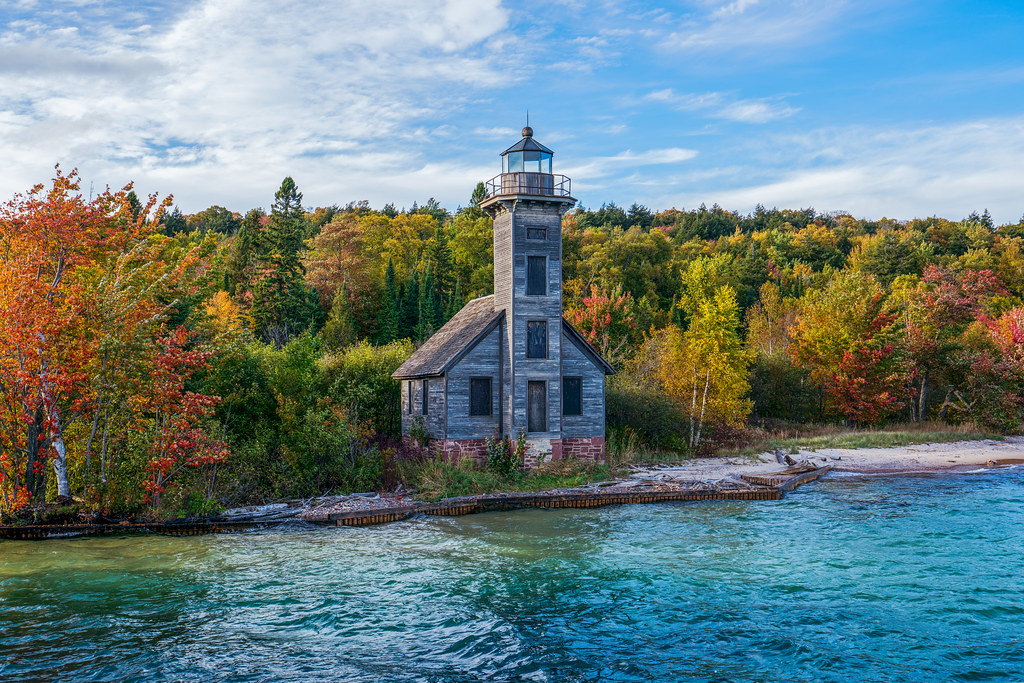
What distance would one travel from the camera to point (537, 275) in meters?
25.7

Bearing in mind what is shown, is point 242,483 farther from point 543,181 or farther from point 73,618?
point 543,181

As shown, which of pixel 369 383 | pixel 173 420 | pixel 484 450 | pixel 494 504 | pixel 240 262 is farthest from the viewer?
pixel 240 262

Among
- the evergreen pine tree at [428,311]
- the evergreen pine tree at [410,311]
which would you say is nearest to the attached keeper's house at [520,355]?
the evergreen pine tree at [428,311]

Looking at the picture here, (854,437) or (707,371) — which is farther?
(854,437)

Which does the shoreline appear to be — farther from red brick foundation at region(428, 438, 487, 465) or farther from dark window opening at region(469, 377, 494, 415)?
dark window opening at region(469, 377, 494, 415)

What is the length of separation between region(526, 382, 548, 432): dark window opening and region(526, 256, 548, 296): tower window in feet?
10.6

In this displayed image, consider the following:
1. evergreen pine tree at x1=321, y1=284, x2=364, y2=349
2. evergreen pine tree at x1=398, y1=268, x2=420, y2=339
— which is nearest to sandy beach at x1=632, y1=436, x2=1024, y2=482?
evergreen pine tree at x1=321, y1=284, x2=364, y2=349

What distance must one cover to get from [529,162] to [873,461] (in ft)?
60.7

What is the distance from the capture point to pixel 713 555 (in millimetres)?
16656

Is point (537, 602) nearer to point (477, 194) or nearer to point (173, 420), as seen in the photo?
point (173, 420)

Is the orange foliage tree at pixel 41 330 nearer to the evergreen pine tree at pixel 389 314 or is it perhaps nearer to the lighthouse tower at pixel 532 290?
the lighthouse tower at pixel 532 290

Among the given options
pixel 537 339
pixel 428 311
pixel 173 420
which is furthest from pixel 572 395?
pixel 428 311

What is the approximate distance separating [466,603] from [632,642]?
3342mm

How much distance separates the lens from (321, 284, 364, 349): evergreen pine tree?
4869 cm
